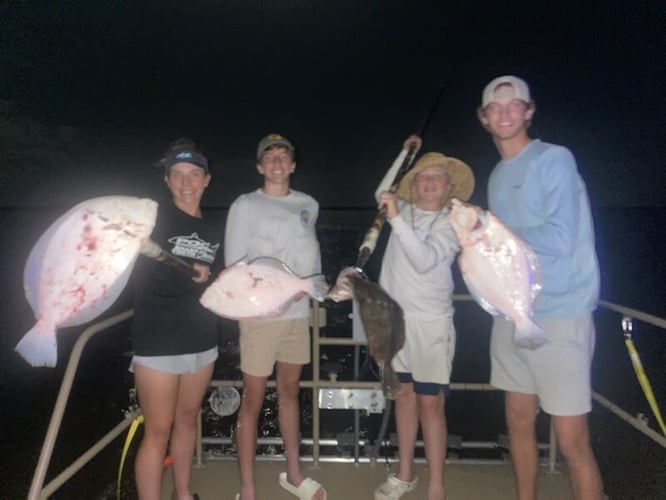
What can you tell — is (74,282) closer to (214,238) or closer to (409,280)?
(214,238)

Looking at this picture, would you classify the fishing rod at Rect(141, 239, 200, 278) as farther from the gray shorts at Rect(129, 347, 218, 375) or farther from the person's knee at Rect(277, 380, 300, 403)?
the person's knee at Rect(277, 380, 300, 403)

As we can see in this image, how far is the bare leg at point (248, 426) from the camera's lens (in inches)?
116

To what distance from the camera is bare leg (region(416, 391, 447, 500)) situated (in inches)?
114

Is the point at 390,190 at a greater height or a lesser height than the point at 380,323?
greater

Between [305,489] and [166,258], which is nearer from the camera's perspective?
[166,258]

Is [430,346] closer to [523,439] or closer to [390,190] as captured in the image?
[523,439]

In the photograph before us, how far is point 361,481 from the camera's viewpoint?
3.50 metres

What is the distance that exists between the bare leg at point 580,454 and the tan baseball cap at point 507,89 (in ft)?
5.59

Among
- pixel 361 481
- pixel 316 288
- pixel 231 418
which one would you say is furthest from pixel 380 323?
pixel 231 418

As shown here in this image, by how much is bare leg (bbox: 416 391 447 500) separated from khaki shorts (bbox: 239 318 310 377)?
0.88 metres

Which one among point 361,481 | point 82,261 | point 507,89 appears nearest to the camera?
point 82,261

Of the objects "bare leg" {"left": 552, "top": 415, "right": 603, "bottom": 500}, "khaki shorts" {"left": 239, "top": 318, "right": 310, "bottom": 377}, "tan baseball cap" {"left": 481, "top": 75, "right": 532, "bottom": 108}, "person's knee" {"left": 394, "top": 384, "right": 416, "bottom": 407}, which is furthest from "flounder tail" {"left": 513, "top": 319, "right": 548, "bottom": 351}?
"khaki shorts" {"left": 239, "top": 318, "right": 310, "bottom": 377}

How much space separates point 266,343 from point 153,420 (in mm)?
759

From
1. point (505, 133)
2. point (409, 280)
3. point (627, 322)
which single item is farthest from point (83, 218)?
point (627, 322)
